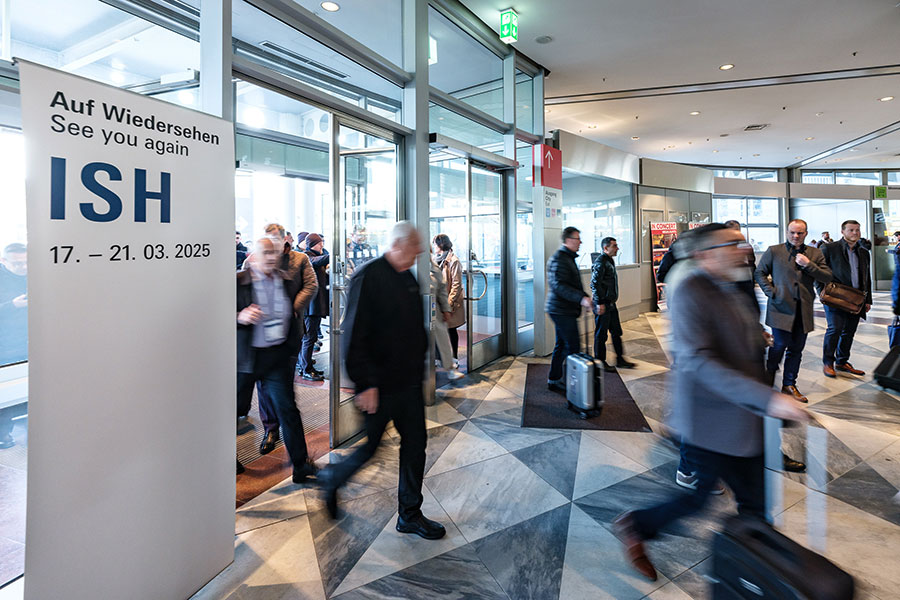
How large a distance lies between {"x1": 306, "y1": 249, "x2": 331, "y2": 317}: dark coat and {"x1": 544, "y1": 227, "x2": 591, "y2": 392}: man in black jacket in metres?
2.47

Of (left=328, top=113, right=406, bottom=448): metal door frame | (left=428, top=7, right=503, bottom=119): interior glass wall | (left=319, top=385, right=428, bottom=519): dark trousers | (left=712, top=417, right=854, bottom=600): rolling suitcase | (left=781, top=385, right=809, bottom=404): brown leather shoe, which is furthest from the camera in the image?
(left=428, top=7, right=503, bottom=119): interior glass wall

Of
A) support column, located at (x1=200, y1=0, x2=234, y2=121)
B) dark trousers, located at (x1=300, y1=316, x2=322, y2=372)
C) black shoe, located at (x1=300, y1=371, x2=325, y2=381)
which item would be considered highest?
support column, located at (x1=200, y1=0, x2=234, y2=121)

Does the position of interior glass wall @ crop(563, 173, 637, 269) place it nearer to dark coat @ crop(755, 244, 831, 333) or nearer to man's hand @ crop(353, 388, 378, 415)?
dark coat @ crop(755, 244, 831, 333)

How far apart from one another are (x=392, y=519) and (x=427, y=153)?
304 centimetres

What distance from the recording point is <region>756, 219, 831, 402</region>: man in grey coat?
4.24 metres

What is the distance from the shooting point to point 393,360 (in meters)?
2.33

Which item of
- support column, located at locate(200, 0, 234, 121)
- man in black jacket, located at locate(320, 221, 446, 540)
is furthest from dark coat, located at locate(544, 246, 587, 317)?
support column, located at locate(200, 0, 234, 121)

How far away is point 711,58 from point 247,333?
6697 millimetres

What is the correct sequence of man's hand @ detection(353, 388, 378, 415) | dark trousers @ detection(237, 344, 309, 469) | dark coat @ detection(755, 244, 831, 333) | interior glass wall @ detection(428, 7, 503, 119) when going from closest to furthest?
man's hand @ detection(353, 388, 378, 415) → dark trousers @ detection(237, 344, 309, 469) → dark coat @ detection(755, 244, 831, 333) → interior glass wall @ detection(428, 7, 503, 119)

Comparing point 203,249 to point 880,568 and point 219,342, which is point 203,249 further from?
point 880,568

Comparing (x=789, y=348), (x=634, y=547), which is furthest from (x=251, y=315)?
(x=789, y=348)

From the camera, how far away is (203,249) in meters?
2.03

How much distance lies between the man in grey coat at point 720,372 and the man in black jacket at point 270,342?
2.16 metres

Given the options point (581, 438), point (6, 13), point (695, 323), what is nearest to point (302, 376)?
point (581, 438)
